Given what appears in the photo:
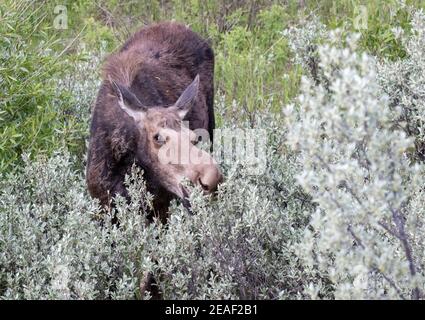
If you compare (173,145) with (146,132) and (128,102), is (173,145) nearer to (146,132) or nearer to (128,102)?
(146,132)

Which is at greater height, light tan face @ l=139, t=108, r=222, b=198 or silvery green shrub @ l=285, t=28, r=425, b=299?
silvery green shrub @ l=285, t=28, r=425, b=299

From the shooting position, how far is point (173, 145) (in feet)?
17.7

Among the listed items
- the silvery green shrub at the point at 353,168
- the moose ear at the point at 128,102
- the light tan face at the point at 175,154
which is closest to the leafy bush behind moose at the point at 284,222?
the silvery green shrub at the point at 353,168

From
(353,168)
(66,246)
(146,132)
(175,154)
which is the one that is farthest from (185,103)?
(353,168)

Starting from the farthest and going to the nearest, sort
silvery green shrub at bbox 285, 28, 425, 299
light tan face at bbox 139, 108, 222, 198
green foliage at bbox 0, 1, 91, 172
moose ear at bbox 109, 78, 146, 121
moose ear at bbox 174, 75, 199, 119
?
green foliage at bbox 0, 1, 91, 172 < moose ear at bbox 174, 75, 199, 119 < moose ear at bbox 109, 78, 146, 121 < light tan face at bbox 139, 108, 222, 198 < silvery green shrub at bbox 285, 28, 425, 299

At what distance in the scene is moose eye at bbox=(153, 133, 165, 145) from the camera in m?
5.47

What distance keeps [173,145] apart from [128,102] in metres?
0.41

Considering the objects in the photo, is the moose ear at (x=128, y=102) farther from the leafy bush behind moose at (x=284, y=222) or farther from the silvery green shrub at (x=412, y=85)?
the silvery green shrub at (x=412, y=85)

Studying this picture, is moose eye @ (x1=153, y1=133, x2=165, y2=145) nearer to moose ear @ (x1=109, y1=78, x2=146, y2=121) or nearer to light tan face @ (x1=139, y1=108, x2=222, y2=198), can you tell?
light tan face @ (x1=139, y1=108, x2=222, y2=198)

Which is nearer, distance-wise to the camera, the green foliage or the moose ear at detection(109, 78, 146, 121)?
the moose ear at detection(109, 78, 146, 121)

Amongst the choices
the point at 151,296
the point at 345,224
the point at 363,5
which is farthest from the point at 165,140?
the point at 363,5

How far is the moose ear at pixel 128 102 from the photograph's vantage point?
548cm

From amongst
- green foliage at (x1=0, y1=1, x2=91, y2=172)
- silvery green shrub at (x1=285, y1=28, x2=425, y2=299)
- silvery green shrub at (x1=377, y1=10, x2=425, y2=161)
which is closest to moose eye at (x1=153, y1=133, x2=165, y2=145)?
green foliage at (x1=0, y1=1, x2=91, y2=172)

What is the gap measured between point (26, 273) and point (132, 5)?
5982 millimetres
